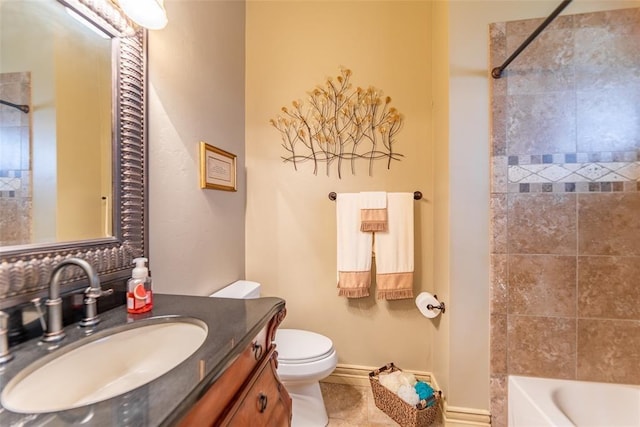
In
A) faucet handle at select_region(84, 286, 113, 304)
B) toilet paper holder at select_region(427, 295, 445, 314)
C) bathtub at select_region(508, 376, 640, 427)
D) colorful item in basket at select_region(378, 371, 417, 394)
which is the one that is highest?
faucet handle at select_region(84, 286, 113, 304)

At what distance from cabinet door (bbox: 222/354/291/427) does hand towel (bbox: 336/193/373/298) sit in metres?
0.89

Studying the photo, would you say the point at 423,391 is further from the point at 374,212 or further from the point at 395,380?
the point at 374,212

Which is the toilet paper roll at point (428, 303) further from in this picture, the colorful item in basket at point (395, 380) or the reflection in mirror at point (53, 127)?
the reflection in mirror at point (53, 127)

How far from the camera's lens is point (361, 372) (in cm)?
189

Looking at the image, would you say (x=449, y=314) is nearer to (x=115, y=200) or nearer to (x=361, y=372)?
(x=361, y=372)

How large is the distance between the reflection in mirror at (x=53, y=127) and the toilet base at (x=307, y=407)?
1.29 m

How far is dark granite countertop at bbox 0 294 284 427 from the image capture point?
1.30 ft

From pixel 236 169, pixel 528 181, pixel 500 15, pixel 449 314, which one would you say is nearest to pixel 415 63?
pixel 500 15

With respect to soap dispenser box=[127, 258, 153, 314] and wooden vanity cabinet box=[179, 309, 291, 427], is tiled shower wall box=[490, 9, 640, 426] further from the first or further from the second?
soap dispenser box=[127, 258, 153, 314]

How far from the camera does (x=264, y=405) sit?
2.56ft

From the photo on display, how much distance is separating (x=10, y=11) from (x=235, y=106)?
1234 mm

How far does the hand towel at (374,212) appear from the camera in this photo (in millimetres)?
1756

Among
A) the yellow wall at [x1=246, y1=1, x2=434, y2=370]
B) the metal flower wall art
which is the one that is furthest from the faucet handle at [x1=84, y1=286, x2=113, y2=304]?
the metal flower wall art

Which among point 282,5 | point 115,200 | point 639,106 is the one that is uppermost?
point 282,5
